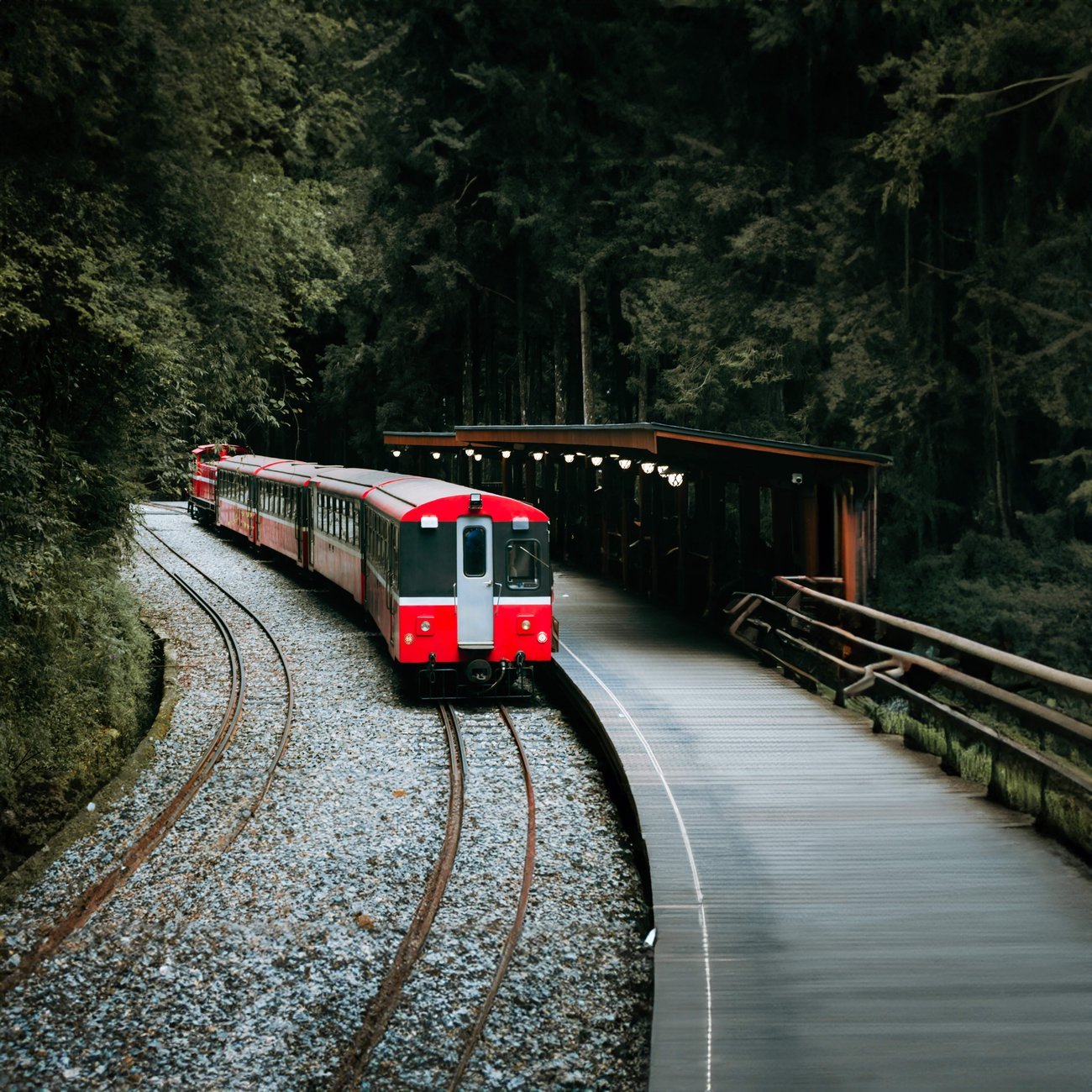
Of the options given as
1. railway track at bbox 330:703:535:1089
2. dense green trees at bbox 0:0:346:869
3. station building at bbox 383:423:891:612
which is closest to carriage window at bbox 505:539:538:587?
railway track at bbox 330:703:535:1089

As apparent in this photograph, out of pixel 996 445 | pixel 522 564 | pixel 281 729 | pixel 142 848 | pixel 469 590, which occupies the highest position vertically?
pixel 996 445

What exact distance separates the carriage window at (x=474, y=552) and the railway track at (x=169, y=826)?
2.54 metres

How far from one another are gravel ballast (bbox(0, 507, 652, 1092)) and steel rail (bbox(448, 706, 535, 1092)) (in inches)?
2.2

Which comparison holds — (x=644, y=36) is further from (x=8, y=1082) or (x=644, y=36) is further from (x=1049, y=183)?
(x=8, y=1082)

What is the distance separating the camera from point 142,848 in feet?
32.1

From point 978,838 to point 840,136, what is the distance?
2052 cm

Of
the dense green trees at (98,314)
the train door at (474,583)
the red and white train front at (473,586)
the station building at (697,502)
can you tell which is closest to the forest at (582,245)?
the dense green trees at (98,314)

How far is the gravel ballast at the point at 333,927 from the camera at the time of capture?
20.9 feet

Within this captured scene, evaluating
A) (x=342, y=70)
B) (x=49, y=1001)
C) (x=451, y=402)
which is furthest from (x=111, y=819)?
(x=451, y=402)

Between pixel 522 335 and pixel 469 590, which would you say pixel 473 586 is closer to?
pixel 469 590

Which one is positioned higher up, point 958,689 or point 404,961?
point 958,689

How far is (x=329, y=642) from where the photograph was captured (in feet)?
63.0

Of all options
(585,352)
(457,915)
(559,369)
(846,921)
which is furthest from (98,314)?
(559,369)

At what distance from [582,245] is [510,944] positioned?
91.6 ft
